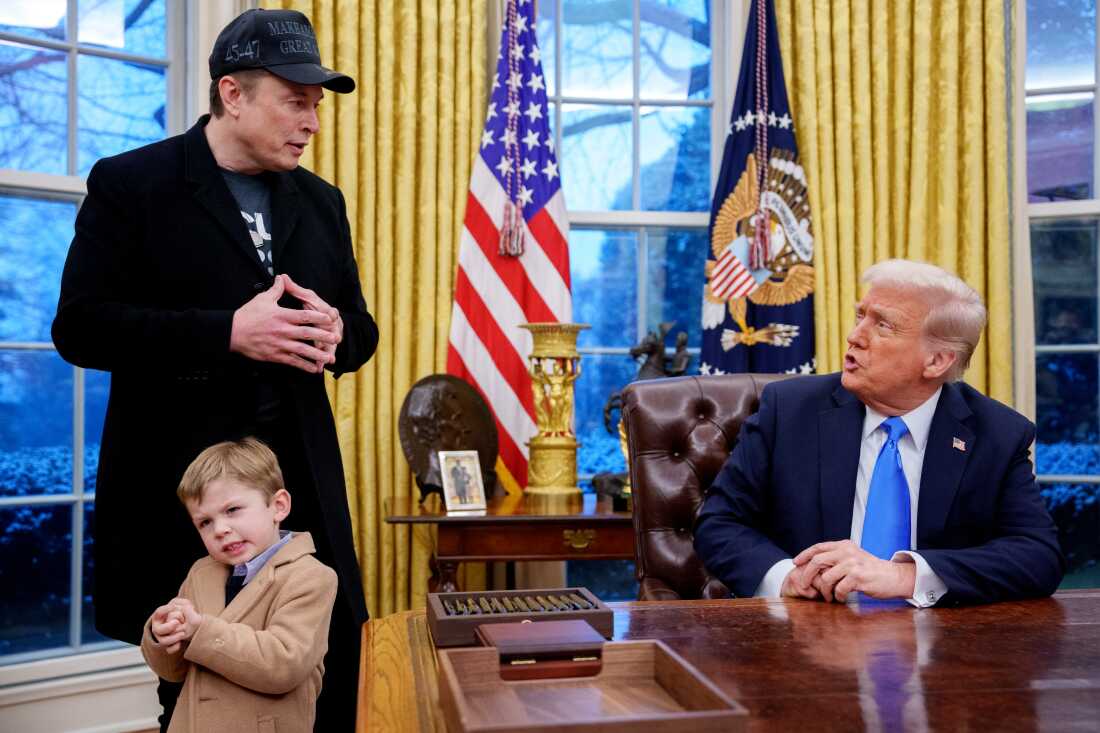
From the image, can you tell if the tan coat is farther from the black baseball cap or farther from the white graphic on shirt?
the black baseball cap

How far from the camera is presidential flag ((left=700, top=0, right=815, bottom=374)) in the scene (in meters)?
3.80

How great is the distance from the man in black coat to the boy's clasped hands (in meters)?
0.36

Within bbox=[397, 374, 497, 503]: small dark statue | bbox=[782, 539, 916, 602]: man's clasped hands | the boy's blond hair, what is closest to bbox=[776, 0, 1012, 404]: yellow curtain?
bbox=[397, 374, 497, 503]: small dark statue

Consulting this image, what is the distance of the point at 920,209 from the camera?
3844mm

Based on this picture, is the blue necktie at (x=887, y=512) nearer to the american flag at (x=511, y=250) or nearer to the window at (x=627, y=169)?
the american flag at (x=511, y=250)

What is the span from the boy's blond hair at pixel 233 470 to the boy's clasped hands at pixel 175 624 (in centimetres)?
19

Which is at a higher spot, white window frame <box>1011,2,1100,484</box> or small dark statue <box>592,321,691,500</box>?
white window frame <box>1011,2,1100,484</box>

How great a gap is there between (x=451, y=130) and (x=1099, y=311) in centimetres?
249

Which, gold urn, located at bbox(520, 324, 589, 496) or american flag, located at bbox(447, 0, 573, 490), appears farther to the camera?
american flag, located at bbox(447, 0, 573, 490)

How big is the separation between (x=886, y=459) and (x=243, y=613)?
3.76 ft

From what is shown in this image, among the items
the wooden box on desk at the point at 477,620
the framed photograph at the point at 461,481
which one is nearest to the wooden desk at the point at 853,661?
the wooden box on desk at the point at 477,620

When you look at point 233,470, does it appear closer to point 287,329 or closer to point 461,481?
point 287,329

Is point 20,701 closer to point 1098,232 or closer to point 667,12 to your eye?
point 667,12

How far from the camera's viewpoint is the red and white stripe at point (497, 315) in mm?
3598
